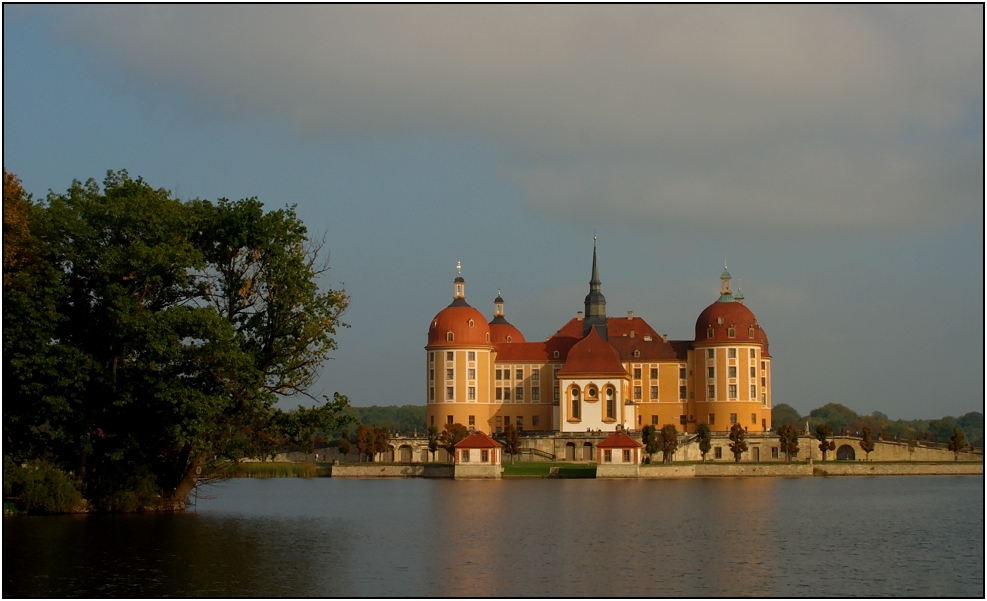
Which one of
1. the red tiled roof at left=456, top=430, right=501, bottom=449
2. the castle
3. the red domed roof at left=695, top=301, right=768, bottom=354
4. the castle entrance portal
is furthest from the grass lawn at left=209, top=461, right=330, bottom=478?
the castle entrance portal

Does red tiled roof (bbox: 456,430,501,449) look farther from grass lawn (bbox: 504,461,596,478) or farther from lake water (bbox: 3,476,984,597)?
lake water (bbox: 3,476,984,597)

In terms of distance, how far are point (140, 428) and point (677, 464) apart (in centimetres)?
4150

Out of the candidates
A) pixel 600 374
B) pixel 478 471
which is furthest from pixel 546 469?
pixel 600 374

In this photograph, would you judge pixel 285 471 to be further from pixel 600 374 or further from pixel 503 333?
pixel 503 333

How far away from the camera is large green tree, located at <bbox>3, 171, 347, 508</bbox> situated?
3344 cm

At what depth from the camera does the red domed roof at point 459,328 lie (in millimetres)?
88688

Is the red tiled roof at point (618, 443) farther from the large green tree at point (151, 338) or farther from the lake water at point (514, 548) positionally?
the large green tree at point (151, 338)

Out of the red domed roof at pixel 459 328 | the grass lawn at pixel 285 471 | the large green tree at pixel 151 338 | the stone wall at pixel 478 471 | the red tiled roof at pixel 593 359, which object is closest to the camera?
the large green tree at pixel 151 338

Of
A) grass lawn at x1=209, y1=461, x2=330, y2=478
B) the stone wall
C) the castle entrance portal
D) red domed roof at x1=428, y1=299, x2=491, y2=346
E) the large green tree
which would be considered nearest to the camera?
the large green tree

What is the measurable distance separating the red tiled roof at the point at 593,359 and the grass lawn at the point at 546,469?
9240 millimetres

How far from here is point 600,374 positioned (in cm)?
8500

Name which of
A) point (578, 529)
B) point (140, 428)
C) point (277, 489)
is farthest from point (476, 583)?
point (277, 489)

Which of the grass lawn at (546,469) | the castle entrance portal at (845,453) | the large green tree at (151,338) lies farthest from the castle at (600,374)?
the large green tree at (151,338)

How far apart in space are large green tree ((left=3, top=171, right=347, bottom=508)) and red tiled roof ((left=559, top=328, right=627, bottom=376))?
49.7m
